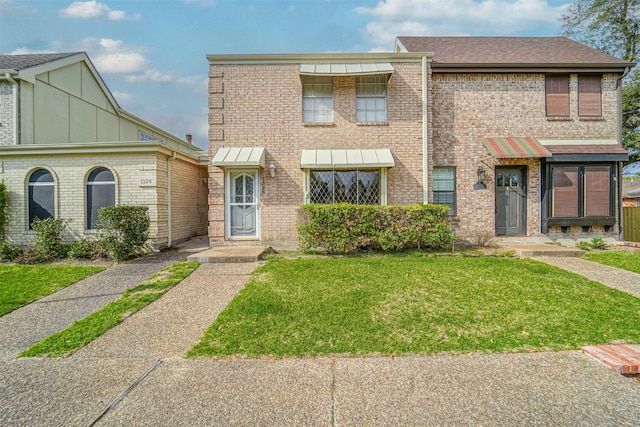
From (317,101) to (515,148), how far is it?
6.47 meters

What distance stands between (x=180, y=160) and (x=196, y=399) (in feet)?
31.1

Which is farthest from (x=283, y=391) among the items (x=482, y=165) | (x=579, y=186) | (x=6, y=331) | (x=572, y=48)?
(x=572, y=48)

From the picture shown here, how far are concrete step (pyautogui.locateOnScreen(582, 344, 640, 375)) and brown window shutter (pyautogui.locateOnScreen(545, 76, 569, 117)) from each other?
9.07m

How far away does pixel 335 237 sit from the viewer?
780 centimetres

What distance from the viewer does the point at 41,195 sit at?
897 centimetres

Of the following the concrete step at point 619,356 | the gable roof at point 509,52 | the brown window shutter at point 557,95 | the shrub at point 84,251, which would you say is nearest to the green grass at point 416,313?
the concrete step at point 619,356

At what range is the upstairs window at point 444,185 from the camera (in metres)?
9.77

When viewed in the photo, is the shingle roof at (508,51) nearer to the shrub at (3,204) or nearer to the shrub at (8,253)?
the shrub at (8,253)

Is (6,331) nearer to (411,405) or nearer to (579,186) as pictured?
(411,405)

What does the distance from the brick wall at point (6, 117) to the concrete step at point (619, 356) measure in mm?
16122

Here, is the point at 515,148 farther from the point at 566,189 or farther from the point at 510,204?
the point at 566,189

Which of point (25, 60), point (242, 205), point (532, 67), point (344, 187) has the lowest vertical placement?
point (242, 205)

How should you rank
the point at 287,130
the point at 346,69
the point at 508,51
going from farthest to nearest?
the point at 508,51 → the point at 287,130 → the point at 346,69

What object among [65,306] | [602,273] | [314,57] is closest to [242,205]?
[65,306]
